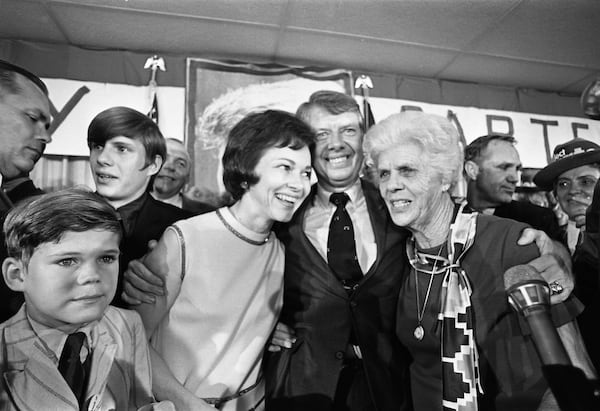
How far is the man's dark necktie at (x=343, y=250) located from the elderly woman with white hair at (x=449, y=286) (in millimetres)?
180

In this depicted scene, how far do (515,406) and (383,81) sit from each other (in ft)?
5.85

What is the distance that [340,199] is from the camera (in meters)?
1.57

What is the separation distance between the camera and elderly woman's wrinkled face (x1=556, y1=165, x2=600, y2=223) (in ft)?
6.23

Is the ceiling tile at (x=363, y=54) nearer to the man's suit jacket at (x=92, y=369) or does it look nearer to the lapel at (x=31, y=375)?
the man's suit jacket at (x=92, y=369)

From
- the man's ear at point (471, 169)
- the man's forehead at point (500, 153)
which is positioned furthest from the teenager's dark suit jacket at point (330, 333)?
the man's forehead at point (500, 153)

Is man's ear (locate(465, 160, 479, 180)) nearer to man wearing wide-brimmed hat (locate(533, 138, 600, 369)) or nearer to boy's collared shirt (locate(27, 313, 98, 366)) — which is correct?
man wearing wide-brimmed hat (locate(533, 138, 600, 369))

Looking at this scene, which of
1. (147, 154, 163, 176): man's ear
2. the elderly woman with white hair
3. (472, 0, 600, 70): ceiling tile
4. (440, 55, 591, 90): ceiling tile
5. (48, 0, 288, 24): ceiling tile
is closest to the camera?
the elderly woman with white hair

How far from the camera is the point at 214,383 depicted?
126 cm

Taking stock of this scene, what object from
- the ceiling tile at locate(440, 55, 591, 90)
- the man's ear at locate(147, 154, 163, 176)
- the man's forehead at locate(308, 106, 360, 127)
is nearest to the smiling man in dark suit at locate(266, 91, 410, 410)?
the man's forehead at locate(308, 106, 360, 127)

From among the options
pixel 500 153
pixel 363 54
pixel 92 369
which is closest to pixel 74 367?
pixel 92 369

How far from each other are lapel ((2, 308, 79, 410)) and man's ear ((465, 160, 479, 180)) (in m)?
2.14

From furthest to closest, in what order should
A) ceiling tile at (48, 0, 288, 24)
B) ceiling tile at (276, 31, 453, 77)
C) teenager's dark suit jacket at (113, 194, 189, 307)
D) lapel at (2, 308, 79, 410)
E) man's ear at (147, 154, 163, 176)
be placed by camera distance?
ceiling tile at (276, 31, 453, 77) → ceiling tile at (48, 0, 288, 24) → man's ear at (147, 154, 163, 176) → teenager's dark suit jacket at (113, 194, 189, 307) → lapel at (2, 308, 79, 410)

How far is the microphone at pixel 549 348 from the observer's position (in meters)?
0.64

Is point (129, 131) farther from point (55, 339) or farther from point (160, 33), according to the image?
point (55, 339)
